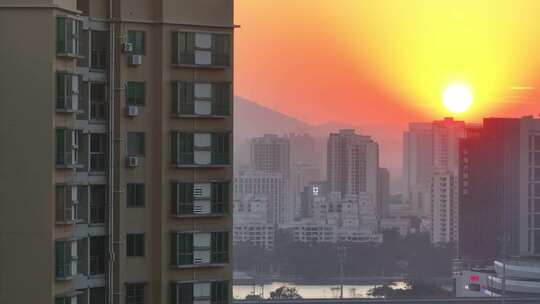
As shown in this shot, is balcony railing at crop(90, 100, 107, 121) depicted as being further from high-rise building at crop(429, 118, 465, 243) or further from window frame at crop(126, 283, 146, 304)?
high-rise building at crop(429, 118, 465, 243)

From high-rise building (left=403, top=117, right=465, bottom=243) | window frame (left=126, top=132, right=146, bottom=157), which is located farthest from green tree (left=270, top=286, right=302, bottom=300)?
window frame (left=126, top=132, right=146, bottom=157)

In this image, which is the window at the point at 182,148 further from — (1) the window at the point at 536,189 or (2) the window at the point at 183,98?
(1) the window at the point at 536,189

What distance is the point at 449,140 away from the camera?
20.7 metres

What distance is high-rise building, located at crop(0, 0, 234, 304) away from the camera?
5.32 feet

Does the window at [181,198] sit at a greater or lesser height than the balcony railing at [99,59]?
lesser

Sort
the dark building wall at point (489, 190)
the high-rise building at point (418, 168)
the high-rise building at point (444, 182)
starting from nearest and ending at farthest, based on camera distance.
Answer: the dark building wall at point (489, 190), the high-rise building at point (444, 182), the high-rise building at point (418, 168)

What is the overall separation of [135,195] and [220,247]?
158mm

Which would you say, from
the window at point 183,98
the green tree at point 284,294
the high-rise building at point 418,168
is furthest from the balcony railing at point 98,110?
the high-rise building at point 418,168

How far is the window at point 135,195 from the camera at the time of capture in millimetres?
1879

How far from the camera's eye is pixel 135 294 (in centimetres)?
190

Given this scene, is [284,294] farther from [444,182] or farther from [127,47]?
[127,47]

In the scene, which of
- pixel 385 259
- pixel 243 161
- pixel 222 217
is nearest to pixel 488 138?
pixel 385 259

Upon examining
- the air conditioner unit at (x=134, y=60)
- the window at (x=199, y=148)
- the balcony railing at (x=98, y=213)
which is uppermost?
the air conditioner unit at (x=134, y=60)

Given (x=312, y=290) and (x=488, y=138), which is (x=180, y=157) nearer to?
(x=312, y=290)
